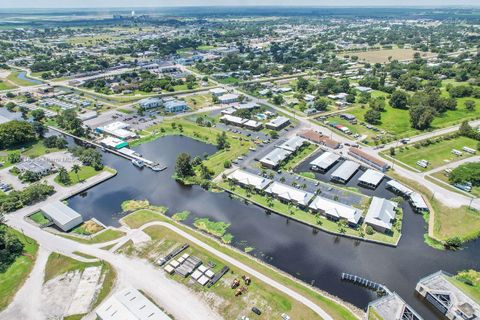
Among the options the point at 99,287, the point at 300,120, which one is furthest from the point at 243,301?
the point at 300,120

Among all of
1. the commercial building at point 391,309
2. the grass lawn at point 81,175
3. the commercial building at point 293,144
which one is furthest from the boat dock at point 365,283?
the grass lawn at point 81,175

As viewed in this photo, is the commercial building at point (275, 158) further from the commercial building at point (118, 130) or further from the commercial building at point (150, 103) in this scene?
the commercial building at point (150, 103)

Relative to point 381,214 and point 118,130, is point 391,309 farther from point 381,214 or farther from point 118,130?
point 118,130

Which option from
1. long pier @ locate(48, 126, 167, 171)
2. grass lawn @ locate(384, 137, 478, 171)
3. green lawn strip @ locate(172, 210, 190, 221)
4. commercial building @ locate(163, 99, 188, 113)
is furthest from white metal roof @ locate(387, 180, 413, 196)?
→ commercial building @ locate(163, 99, 188, 113)

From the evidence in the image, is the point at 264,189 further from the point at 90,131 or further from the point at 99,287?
the point at 90,131

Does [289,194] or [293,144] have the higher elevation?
[289,194]

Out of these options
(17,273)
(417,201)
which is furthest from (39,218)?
(417,201)

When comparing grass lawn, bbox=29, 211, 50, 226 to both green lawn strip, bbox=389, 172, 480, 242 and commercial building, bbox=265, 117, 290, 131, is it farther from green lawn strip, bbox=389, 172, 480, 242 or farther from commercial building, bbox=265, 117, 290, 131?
green lawn strip, bbox=389, 172, 480, 242
